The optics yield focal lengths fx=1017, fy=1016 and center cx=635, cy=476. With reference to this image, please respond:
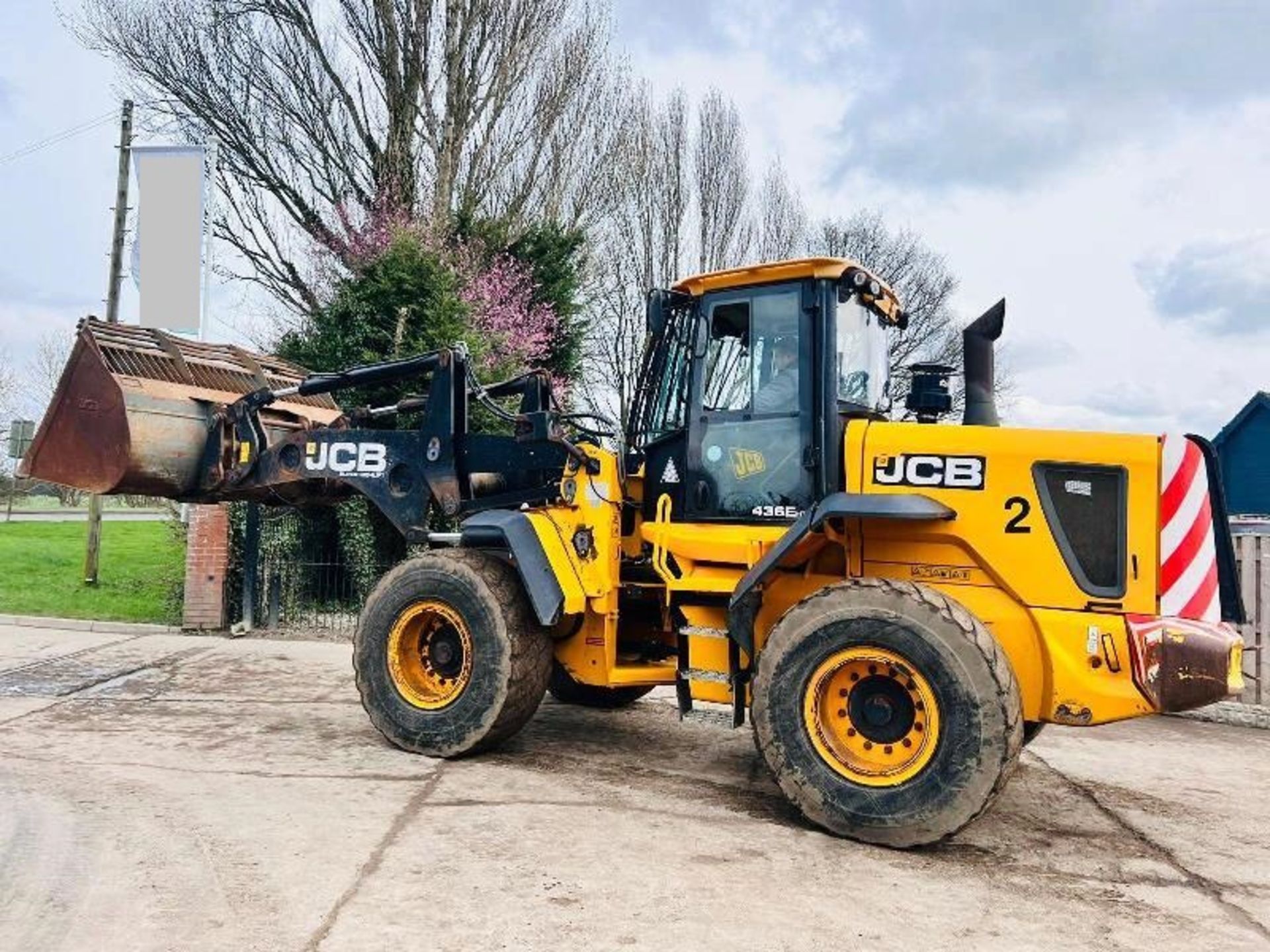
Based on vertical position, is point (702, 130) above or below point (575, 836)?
above

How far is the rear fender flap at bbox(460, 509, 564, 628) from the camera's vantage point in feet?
18.7

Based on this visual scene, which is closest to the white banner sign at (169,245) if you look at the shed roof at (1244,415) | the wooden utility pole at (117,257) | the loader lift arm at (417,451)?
the wooden utility pole at (117,257)

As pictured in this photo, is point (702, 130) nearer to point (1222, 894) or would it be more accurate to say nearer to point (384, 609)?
point (384, 609)

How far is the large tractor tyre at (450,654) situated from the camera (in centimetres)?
581

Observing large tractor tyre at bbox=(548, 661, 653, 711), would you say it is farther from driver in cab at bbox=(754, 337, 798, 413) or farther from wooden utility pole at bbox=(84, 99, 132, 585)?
wooden utility pole at bbox=(84, 99, 132, 585)

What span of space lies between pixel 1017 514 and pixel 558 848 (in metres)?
2.65

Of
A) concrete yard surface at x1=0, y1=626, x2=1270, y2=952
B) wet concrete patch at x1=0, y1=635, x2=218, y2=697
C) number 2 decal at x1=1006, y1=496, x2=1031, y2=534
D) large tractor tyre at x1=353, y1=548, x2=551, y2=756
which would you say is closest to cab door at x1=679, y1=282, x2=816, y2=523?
number 2 decal at x1=1006, y1=496, x2=1031, y2=534

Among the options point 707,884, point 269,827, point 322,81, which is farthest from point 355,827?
point 322,81

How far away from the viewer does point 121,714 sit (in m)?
6.98

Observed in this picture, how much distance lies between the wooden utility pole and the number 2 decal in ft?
42.5

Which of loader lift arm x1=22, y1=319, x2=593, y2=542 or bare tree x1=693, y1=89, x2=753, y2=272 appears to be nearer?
loader lift arm x1=22, y1=319, x2=593, y2=542

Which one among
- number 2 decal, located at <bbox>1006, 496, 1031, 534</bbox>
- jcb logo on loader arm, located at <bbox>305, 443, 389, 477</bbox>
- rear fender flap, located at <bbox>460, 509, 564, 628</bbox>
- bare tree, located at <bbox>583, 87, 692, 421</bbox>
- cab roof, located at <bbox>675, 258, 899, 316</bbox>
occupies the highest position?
bare tree, located at <bbox>583, 87, 692, 421</bbox>

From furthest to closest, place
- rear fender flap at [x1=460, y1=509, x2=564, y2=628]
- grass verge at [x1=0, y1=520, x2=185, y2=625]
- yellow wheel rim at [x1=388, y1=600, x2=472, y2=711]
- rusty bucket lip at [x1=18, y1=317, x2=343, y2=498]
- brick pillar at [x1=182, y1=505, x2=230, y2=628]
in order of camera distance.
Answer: grass verge at [x1=0, y1=520, x2=185, y2=625] → brick pillar at [x1=182, y1=505, x2=230, y2=628] → rusty bucket lip at [x1=18, y1=317, x2=343, y2=498] → yellow wheel rim at [x1=388, y1=600, x2=472, y2=711] → rear fender flap at [x1=460, y1=509, x2=564, y2=628]

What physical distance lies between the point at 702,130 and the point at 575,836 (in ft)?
76.0
